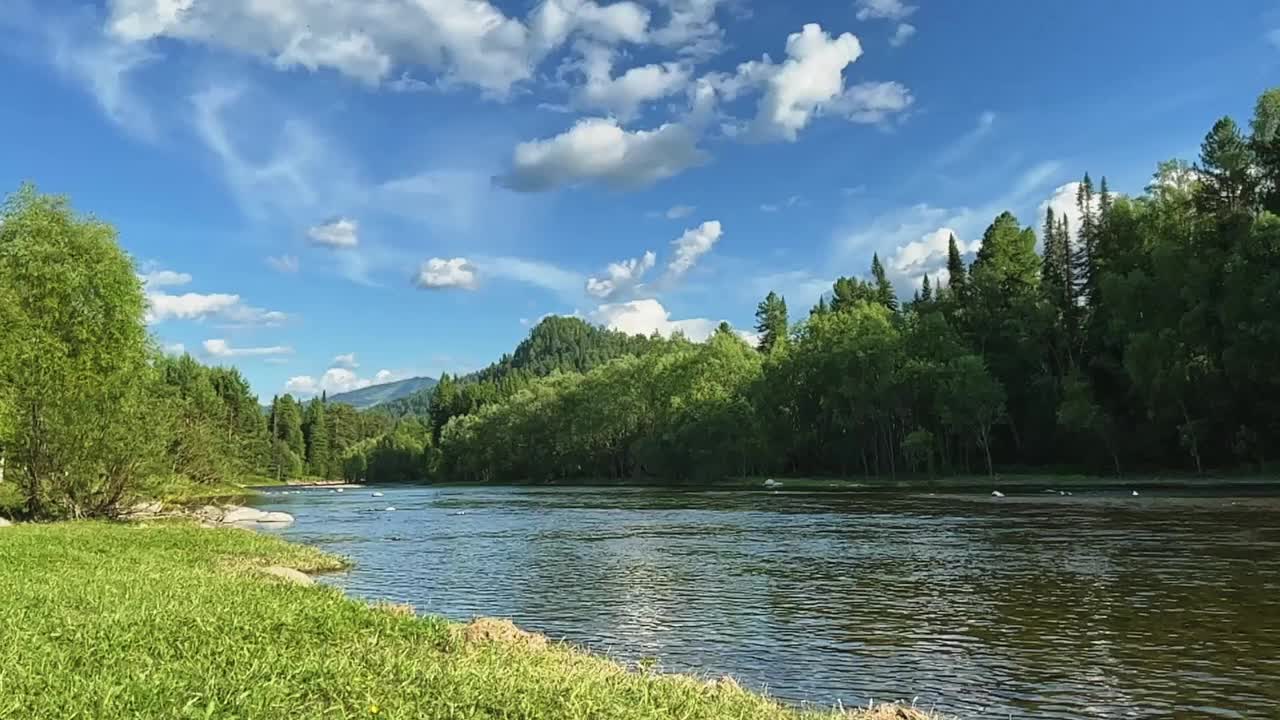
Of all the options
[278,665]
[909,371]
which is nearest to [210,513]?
[278,665]

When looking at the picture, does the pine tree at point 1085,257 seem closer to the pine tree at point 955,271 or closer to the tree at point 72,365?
the pine tree at point 955,271

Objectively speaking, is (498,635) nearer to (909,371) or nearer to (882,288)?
(909,371)

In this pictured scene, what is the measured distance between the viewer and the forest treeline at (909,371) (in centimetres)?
4559

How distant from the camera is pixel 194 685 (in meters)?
9.54

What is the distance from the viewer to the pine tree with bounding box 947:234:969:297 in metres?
121

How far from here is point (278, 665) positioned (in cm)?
1071

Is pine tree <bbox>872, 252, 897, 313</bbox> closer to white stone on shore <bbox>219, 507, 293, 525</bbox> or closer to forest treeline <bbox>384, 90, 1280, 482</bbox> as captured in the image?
forest treeline <bbox>384, 90, 1280, 482</bbox>

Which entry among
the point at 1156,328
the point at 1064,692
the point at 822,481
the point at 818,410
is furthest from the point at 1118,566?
the point at 818,410

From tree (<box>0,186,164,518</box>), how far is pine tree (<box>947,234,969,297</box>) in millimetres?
97235

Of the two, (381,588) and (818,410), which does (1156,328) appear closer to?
(818,410)

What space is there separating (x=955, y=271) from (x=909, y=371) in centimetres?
3818

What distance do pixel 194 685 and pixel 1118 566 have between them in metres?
26.1

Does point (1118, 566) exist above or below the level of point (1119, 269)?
below

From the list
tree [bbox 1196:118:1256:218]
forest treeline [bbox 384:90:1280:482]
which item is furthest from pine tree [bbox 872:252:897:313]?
tree [bbox 1196:118:1256:218]
